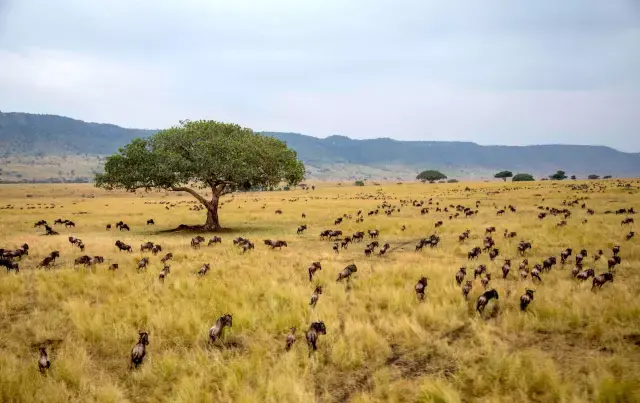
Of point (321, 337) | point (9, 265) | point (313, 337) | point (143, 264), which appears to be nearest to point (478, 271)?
point (321, 337)

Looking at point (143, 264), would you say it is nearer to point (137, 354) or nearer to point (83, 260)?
point (83, 260)

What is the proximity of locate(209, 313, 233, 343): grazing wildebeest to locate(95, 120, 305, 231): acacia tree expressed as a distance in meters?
23.0

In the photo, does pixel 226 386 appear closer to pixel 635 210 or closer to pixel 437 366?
pixel 437 366

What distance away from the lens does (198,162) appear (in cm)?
3309

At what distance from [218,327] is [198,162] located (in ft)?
79.9

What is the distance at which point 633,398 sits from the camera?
727cm

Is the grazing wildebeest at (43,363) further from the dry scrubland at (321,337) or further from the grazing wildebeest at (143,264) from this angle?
the grazing wildebeest at (143,264)

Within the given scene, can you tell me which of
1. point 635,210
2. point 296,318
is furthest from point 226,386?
point 635,210

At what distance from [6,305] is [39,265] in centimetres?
646

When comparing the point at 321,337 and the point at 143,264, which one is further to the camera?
the point at 143,264

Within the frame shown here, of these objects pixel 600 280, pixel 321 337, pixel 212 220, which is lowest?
pixel 321 337

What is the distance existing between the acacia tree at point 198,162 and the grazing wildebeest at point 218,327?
23043mm

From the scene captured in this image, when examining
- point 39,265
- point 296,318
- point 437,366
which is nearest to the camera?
point 437,366

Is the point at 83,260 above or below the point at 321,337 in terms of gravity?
above
